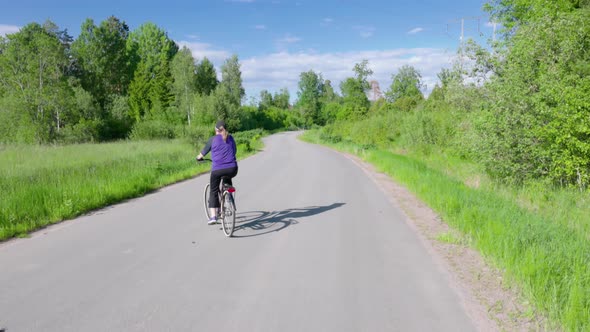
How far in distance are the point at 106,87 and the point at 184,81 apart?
657 inches

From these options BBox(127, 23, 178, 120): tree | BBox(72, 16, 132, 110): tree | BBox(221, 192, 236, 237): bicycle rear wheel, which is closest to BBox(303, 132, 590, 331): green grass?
BBox(221, 192, 236, 237): bicycle rear wheel

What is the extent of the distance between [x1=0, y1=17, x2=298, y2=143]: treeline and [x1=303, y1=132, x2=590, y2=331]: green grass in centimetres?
2895

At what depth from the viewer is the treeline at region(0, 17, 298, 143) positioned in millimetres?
31672

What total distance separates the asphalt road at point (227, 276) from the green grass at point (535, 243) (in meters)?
0.81

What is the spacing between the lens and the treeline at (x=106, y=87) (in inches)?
1247

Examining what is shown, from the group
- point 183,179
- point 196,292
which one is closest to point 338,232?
point 196,292

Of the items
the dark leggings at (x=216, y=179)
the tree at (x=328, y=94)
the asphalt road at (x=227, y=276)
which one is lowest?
the asphalt road at (x=227, y=276)

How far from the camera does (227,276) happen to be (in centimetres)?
459

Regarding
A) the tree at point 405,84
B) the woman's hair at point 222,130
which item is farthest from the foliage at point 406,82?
the woman's hair at point 222,130

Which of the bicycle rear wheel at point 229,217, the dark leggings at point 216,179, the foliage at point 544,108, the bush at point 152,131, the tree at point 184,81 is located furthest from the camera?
the tree at point 184,81

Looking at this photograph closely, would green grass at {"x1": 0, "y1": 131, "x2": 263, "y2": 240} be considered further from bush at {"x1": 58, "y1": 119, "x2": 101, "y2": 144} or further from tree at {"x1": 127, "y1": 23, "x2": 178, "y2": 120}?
tree at {"x1": 127, "y1": 23, "x2": 178, "y2": 120}

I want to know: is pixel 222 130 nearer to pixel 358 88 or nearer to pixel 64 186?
pixel 64 186

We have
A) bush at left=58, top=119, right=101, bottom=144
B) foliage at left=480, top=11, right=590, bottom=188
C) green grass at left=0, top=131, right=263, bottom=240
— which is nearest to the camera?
green grass at left=0, top=131, right=263, bottom=240

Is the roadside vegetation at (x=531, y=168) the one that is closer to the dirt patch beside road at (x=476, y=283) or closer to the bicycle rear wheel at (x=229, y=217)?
the dirt patch beside road at (x=476, y=283)
